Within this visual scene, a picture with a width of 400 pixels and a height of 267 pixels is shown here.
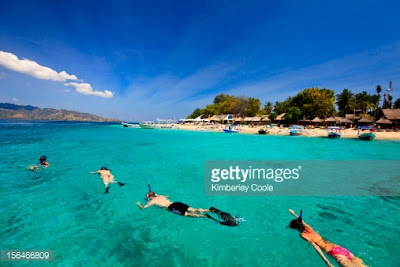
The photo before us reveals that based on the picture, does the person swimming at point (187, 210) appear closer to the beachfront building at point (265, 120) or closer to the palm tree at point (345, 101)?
the beachfront building at point (265, 120)

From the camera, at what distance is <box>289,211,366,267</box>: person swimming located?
12.7ft

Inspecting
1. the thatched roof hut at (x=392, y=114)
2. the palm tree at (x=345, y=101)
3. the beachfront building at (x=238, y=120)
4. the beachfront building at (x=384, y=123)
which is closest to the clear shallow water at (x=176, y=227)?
the beachfront building at (x=384, y=123)

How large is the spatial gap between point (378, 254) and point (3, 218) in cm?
1149

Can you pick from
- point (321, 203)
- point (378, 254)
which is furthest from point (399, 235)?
point (321, 203)

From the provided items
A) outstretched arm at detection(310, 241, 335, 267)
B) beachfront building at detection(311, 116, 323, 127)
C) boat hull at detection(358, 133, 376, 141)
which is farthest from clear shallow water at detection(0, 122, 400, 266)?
beachfront building at detection(311, 116, 323, 127)

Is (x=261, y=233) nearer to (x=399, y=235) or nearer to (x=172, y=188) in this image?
(x=399, y=235)

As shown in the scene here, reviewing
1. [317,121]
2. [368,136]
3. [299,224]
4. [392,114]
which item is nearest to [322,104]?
[317,121]

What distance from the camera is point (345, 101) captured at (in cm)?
5834

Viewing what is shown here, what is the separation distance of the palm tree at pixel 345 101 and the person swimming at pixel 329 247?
234 feet

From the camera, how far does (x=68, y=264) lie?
4086mm

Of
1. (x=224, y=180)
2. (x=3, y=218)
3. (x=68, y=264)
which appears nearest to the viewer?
(x=68, y=264)

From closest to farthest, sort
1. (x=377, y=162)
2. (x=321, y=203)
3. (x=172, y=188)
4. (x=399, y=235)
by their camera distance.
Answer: (x=399, y=235), (x=321, y=203), (x=172, y=188), (x=377, y=162)

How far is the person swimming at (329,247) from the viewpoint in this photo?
12.7ft

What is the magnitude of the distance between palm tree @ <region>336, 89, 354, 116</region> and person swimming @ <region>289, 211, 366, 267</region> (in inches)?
2812
